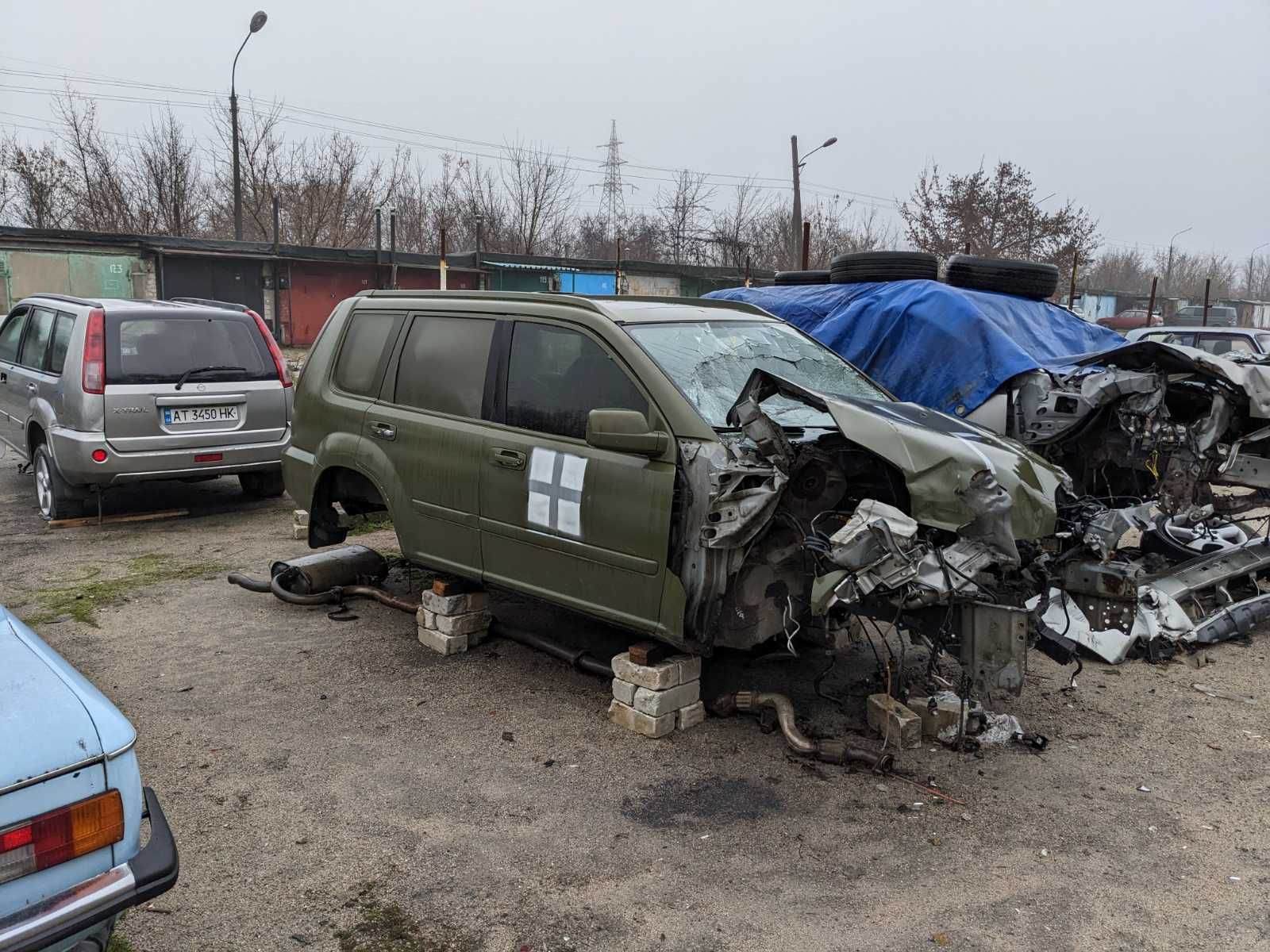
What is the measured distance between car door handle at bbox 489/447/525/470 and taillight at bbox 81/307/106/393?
4.39 meters

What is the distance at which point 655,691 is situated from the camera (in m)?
4.13

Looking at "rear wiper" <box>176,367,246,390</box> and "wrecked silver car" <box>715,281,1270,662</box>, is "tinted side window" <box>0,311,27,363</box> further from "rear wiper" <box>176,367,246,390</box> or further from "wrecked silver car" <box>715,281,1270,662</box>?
"wrecked silver car" <box>715,281,1270,662</box>

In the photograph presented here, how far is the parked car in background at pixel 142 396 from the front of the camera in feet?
23.9

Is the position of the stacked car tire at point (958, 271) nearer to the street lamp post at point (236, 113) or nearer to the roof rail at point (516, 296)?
the roof rail at point (516, 296)

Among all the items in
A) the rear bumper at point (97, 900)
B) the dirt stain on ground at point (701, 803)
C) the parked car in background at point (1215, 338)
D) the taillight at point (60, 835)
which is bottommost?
the dirt stain on ground at point (701, 803)

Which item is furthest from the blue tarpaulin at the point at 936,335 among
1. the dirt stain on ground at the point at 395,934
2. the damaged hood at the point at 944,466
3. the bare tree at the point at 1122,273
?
the bare tree at the point at 1122,273

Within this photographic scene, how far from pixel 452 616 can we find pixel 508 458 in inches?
43.9

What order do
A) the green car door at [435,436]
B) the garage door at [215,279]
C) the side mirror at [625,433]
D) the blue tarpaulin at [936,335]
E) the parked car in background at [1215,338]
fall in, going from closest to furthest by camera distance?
the side mirror at [625,433], the green car door at [435,436], the blue tarpaulin at [936,335], the parked car in background at [1215,338], the garage door at [215,279]

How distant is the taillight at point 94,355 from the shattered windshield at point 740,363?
16.5ft

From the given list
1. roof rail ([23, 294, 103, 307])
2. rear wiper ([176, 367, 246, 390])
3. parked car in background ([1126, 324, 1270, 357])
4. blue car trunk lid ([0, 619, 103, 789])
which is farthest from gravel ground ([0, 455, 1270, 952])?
parked car in background ([1126, 324, 1270, 357])

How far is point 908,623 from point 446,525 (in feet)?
7.71

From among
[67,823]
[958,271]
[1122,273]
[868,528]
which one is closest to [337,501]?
[868,528]

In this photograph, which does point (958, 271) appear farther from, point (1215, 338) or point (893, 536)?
point (1215, 338)

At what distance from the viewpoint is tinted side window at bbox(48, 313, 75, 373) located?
7582mm
